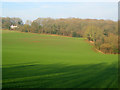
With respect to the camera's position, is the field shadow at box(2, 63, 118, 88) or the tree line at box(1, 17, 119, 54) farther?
the tree line at box(1, 17, 119, 54)

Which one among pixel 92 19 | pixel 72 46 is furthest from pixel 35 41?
pixel 92 19

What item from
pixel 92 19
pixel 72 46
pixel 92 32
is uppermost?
pixel 92 19

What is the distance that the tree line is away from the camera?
34.2 meters

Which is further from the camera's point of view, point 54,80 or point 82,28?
point 82,28

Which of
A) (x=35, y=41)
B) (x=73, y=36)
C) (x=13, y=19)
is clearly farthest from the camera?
(x=73, y=36)

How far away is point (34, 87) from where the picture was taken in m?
6.43

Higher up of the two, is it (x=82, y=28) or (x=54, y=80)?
(x=82, y=28)

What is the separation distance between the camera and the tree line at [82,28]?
112 ft

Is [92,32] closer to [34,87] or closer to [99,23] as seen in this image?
[99,23]

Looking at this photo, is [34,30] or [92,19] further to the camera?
[92,19]

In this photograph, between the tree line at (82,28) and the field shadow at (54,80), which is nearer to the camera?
the field shadow at (54,80)

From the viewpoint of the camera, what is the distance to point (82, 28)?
44031 millimetres

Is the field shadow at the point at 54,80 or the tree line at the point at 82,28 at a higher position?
the tree line at the point at 82,28

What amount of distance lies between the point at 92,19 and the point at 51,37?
12.1 metres
